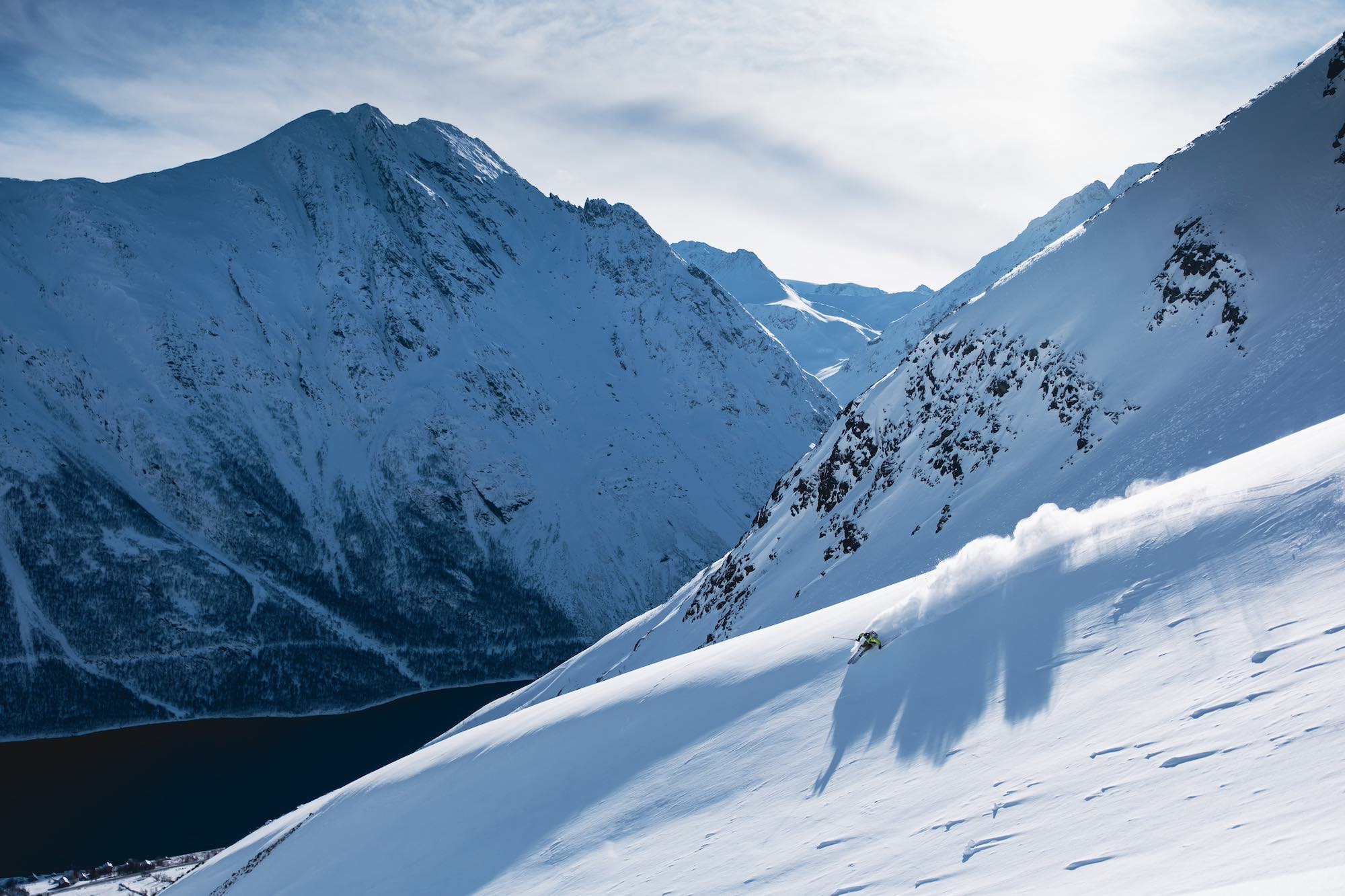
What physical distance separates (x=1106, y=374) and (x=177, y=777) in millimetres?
95489

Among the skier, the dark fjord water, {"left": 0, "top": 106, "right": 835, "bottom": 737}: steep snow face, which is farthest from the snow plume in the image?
{"left": 0, "top": 106, "right": 835, "bottom": 737}: steep snow face

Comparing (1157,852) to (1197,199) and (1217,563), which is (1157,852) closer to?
(1217,563)

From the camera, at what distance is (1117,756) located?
324 inches

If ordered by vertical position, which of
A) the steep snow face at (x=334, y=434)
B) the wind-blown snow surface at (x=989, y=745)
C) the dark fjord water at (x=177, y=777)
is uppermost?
the steep snow face at (x=334, y=434)

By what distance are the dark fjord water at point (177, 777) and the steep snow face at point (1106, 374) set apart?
163 ft

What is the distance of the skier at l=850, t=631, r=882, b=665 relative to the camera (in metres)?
14.5

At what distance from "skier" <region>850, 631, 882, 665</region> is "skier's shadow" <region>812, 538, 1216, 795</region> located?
7.6 inches

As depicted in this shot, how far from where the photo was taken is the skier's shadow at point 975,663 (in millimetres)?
11234

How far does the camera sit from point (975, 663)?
12.5 meters

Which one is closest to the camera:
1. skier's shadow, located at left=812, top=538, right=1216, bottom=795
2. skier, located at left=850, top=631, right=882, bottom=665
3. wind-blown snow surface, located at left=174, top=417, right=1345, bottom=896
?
wind-blown snow surface, located at left=174, top=417, right=1345, bottom=896

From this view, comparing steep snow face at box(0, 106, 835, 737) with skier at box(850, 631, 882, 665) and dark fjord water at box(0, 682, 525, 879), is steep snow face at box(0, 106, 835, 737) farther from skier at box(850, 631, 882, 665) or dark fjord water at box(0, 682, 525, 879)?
skier at box(850, 631, 882, 665)

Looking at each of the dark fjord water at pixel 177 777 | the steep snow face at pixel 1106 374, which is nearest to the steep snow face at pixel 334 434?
the dark fjord water at pixel 177 777

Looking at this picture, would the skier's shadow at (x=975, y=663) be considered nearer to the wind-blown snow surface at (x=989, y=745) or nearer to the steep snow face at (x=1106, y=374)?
the wind-blown snow surface at (x=989, y=745)

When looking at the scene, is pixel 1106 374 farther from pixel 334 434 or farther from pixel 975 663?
pixel 334 434
